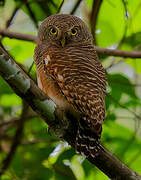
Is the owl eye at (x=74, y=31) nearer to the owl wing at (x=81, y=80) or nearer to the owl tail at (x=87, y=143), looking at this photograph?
the owl wing at (x=81, y=80)

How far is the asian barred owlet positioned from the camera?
277cm

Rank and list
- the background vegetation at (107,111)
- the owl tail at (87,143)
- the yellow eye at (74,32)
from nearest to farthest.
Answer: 1. the owl tail at (87,143)
2. the yellow eye at (74,32)
3. the background vegetation at (107,111)

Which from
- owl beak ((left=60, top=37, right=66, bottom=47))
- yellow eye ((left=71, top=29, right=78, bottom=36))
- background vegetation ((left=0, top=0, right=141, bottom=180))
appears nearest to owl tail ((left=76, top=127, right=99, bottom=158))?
owl beak ((left=60, top=37, right=66, bottom=47))

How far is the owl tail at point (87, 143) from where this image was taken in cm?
275

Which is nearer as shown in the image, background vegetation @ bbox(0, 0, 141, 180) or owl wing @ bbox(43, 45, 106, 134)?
owl wing @ bbox(43, 45, 106, 134)

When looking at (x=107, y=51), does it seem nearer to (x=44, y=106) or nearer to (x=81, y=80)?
(x=81, y=80)

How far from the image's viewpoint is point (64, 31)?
352 centimetres

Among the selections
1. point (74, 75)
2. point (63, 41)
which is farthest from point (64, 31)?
point (74, 75)

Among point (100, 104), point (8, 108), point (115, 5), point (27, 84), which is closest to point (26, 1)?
point (115, 5)

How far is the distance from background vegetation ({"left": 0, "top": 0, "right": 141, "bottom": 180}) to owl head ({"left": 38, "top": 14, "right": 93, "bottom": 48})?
326 mm

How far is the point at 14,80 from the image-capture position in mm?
2328

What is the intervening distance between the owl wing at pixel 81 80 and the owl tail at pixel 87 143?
0.19 ft

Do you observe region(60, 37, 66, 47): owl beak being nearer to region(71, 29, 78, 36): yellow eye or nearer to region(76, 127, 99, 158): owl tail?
region(71, 29, 78, 36): yellow eye

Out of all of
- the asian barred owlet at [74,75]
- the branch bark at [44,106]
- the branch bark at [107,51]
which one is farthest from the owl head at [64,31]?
the branch bark at [44,106]
